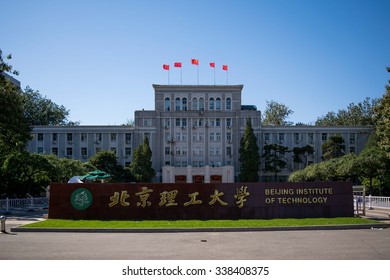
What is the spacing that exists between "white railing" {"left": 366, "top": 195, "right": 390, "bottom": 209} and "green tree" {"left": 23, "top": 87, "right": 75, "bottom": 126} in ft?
192

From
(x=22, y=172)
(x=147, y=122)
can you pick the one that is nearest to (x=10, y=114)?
(x=22, y=172)

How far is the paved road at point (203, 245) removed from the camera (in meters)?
9.55

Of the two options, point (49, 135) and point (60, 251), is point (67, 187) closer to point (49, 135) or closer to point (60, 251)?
point (60, 251)

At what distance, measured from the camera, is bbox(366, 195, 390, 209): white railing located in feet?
78.2

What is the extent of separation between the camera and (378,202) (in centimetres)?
2475

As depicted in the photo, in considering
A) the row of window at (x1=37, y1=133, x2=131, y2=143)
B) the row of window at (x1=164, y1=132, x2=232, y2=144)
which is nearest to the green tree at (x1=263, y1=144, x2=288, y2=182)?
the row of window at (x1=164, y1=132, x2=232, y2=144)

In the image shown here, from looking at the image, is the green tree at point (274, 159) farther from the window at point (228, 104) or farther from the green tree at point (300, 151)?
the window at point (228, 104)

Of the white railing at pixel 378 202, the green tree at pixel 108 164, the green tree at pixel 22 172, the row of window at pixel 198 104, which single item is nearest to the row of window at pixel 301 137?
the row of window at pixel 198 104

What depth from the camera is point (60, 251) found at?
33.5ft

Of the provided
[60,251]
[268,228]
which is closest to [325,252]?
[268,228]

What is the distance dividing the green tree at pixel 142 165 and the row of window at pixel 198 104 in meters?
9.29

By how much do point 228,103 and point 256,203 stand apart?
4403cm

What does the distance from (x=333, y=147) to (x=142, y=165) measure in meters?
25.1

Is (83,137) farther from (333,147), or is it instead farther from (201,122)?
(333,147)
